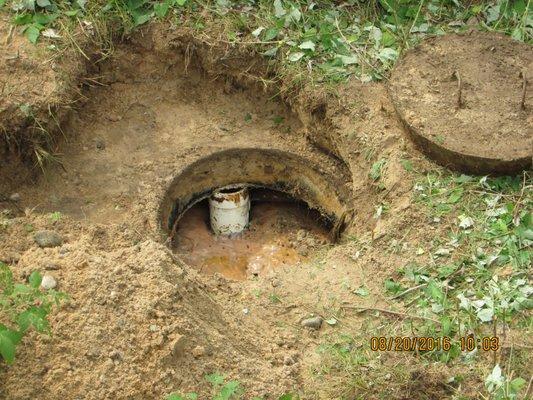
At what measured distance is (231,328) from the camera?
3.27 m

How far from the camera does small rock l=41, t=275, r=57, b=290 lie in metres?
2.89

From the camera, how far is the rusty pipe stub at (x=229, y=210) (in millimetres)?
4699

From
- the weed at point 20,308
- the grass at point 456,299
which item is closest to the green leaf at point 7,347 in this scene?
the weed at point 20,308

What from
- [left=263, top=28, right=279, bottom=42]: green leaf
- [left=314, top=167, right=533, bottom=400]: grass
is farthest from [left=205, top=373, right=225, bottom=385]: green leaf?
[left=263, top=28, right=279, bottom=42]: green leaf

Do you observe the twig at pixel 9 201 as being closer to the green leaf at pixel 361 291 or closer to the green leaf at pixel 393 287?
the green leaf at pixel 361 291

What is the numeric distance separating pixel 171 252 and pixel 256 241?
137 cm

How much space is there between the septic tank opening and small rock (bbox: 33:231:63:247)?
4.13 ft

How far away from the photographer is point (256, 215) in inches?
197

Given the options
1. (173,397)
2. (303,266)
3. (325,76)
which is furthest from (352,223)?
(173,397)

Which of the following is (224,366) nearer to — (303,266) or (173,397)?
(173,397)

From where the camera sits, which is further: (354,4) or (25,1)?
(354,4)

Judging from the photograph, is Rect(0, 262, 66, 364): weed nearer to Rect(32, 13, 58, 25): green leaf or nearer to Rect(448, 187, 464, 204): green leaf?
Rect(32, 13, 58, 25): green leaf

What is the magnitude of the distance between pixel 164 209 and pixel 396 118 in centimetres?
158

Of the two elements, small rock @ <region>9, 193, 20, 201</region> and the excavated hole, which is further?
the excavated hole
